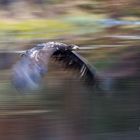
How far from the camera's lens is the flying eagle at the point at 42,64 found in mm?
2598

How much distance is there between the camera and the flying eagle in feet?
8.52

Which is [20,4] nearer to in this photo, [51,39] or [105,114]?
[51,39]

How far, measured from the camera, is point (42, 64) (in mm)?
2646

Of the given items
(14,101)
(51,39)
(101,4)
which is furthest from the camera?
(101,4)

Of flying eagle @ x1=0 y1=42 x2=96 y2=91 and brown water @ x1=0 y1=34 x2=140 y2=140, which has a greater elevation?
flying eagle @ x1=0 y1=42 x2=96 y2=91

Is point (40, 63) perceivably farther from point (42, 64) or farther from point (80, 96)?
point (80, 96)

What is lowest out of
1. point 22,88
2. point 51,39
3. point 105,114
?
point 105,114

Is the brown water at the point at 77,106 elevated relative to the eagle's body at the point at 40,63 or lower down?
lower down

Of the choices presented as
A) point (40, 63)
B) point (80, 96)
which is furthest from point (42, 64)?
point (80, 96)

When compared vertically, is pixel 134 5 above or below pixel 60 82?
above

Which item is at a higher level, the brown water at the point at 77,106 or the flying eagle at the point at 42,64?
the flying eagle at the point at 42,64

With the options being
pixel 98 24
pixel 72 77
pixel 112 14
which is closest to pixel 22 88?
pixel 72 77

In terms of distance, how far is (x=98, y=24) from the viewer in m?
3.04

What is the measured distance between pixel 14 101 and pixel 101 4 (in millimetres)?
1142
